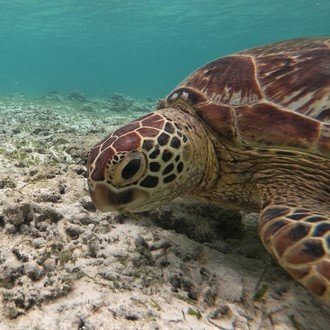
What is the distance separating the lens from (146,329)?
51.8 inches

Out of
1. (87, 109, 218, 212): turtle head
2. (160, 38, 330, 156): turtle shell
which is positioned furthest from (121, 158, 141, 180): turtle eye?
(160, 38, 330, 156): turtle shell

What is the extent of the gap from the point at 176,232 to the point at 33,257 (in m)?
0.95

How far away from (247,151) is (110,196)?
0.95 meters

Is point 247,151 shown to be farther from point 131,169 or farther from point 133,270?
point 133,270

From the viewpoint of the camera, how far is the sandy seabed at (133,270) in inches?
55.4

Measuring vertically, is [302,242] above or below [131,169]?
below

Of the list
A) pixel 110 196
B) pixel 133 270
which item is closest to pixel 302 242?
pixel 133 270

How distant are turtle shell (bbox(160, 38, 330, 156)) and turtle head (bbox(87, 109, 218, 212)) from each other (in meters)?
0.32

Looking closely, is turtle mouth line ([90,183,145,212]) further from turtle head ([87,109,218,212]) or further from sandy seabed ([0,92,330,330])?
sandy seabed ([0,92,330,330])

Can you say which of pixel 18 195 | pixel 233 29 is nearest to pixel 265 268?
pixel 18 195

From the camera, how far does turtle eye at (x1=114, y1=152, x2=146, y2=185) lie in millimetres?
1822

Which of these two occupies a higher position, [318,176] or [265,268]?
[318,176]

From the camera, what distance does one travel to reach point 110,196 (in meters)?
1.85

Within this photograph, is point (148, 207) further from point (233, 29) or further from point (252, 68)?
point (233, 29)
